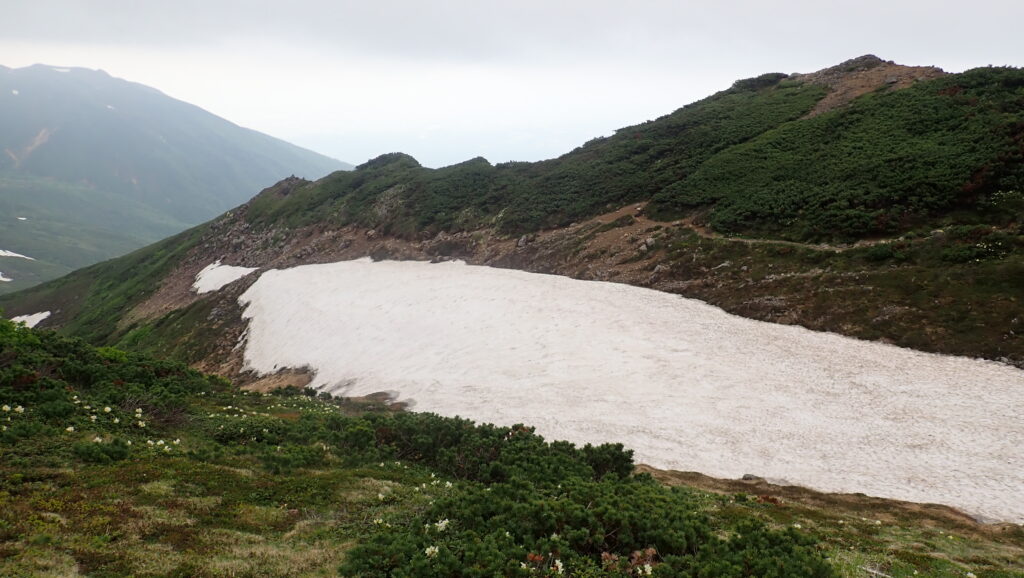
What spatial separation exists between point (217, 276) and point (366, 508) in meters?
60.8

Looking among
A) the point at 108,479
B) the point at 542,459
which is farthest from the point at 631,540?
the point at 108,479

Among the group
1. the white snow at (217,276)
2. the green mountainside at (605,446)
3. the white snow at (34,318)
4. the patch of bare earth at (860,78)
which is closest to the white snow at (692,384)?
the green mountainside at (605,446)

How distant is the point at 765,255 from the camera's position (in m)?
29.6

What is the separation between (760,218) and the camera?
33250 mm

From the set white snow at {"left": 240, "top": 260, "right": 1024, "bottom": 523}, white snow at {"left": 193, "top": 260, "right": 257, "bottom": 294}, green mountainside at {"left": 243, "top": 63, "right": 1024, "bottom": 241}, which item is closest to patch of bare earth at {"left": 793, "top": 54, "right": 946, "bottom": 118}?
green mountainside at {"left": 243, "top": 63, "right": 1024, "bottom": 241}

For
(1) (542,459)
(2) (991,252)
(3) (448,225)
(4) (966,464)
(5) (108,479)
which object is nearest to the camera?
(5) (108,479)

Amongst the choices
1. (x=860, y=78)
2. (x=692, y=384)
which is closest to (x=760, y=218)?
(x=692, y=384)

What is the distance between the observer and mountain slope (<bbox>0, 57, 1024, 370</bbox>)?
76.6 feet

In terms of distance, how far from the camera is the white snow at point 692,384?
50.1 ft

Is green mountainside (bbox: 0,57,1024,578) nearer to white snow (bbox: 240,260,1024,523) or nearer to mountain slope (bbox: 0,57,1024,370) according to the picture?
mountain slope (bbox: 0,57,1024,370)

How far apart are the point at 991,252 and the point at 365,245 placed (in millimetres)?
49937

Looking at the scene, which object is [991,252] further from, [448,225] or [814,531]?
[448,225]

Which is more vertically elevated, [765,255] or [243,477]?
[765,255]

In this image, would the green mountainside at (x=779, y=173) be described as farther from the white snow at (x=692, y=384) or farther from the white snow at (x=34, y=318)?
the white snow at (x=34, y=318)
